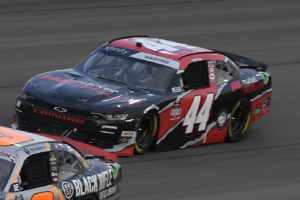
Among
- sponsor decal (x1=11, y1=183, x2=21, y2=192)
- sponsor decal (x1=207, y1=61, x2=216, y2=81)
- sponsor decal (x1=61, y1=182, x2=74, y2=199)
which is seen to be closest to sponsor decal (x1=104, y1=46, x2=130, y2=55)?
sponsor decal (x1=207, y1=61, x2=216, y2=81)

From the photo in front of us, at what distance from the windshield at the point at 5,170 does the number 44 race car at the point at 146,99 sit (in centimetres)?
399

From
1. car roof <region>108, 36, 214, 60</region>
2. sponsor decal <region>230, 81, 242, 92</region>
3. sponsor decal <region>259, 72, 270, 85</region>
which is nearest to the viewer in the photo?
car roof <region>108, 36, 214, 60</region>

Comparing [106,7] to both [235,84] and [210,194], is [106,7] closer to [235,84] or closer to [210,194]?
[235,84]

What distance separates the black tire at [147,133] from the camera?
13211 millimetres

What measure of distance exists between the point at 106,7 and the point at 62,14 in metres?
1.68

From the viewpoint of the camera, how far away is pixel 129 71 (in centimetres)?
1415

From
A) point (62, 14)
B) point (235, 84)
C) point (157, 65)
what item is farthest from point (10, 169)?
point (62, 14)

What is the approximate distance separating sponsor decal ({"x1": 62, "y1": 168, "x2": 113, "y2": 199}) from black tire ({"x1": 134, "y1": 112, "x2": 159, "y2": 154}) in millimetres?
3110

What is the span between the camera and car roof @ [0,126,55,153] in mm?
8919

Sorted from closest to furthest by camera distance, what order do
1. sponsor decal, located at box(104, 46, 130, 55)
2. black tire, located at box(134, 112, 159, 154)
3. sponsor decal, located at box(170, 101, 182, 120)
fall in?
black tire, located at box(134, 112, 159, 154)
sponsor decal, located at box(170, 101, 182, 120)
sponsor decal, located at box(104, 46, 130, 55)

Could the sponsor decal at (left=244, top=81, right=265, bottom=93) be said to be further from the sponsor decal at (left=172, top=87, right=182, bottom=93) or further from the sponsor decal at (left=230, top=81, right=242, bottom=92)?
the sponsor decal at (left=172, top=87, right=182, bottom=93)

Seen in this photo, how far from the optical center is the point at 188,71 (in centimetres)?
1425

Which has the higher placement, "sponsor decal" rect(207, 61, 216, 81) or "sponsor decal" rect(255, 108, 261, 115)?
"sponsor decal" rect(207, 61, 216, 81)

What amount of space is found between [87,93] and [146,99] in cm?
85
